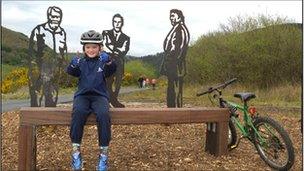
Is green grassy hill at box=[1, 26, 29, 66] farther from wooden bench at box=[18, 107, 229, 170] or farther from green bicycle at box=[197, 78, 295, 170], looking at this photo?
green bicycle at box=[197, 78, 295, 170]

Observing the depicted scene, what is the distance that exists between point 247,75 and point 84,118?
17299 millimetres

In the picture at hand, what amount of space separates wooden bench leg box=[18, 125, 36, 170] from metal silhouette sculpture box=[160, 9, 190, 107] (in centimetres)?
426

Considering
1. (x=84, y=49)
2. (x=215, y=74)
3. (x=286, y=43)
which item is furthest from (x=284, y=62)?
(x=84, y=49)

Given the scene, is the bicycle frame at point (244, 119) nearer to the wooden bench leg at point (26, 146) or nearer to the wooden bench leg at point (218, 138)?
the wooden bench leg at point (218, 138)

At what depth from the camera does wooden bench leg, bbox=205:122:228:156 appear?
6012mm

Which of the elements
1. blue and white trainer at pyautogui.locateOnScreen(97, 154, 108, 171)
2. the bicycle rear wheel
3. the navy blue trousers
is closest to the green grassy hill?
the bicycle rear wheel

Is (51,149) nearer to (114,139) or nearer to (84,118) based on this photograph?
(114,139)

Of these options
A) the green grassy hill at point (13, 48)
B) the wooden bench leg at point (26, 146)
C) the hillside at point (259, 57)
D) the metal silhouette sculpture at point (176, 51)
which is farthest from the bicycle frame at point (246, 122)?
the green grassy hill at point (13, 48)

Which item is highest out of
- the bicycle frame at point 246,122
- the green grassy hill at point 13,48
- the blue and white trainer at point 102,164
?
the green grassy hill at point 13,48

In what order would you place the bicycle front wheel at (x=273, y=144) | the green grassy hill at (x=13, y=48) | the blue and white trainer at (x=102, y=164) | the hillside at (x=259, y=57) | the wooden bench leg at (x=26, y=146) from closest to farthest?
1. the blue and white trainer at (x=102, y=164)
2. the wooden bench leg at (x=26, y=146)
3. the bicycle front wheel at (x=273, y=144)
4. the hillside at (x=259, y=57)
5. the green grassy hill at (x=13, y=48)

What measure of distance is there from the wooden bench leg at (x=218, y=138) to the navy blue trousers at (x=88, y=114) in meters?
1.60

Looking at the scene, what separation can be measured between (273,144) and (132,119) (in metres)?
1.70

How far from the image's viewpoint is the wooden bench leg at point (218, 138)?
601cm

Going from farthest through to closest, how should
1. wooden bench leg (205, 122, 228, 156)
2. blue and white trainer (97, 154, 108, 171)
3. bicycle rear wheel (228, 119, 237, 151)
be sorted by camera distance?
bicycle rear wheel (228, 119, 237, 151)
wooden bench leg (205, 122, 228, 156)
blue and white trainer (97, 154, 108, 171)
